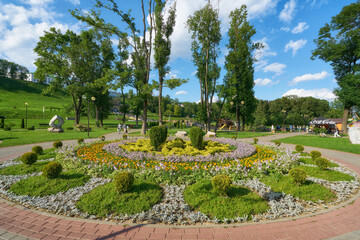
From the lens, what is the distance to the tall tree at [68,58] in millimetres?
25359

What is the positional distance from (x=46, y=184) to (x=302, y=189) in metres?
8.28

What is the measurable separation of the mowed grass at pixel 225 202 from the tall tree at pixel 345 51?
29.6 meters

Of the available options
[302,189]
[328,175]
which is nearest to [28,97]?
[302,189]

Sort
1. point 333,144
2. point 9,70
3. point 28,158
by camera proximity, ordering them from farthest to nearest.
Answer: point 9,70 → point 333,144 → point 28,158

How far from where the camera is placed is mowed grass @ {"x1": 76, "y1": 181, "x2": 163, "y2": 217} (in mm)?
3701

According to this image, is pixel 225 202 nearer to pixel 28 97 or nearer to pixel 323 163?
pixel 323 163

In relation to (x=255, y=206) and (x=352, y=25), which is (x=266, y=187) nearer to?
(x=255, y=206)

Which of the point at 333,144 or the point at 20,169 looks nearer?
the point at 20,169

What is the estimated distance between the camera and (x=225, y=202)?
157 inches

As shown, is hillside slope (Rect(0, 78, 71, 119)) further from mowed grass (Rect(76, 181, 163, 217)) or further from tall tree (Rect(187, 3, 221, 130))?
mowed grass (Rect(76, 181, 163, 217))

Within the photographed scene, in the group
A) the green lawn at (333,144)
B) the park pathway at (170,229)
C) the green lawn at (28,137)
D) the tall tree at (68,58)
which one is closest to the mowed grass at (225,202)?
the park pathway at (170,229)

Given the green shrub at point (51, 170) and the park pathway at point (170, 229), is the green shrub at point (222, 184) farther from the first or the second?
the green shrub at point (51, 170)

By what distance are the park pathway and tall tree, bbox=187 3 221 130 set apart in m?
18.6

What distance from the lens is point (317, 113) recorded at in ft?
204
